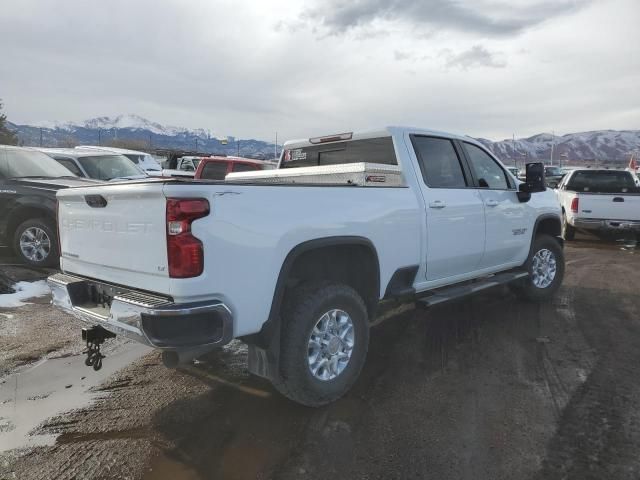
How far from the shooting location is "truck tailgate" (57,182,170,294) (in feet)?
8.90

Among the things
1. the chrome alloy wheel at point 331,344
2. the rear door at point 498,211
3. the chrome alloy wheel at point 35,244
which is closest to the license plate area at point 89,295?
the chrome alloy wheel at point 331,344

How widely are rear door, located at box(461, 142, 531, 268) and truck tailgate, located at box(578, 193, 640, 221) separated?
644cm

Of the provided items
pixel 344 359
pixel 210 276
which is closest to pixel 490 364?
pixel 344 359

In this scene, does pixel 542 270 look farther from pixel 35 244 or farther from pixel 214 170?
pixel 214 170

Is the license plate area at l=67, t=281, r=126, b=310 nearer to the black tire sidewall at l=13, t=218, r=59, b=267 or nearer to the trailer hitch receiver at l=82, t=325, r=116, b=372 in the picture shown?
the trailer hitch receiver at l=82, t=325, r=116, b=372

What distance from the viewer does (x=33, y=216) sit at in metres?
7.19

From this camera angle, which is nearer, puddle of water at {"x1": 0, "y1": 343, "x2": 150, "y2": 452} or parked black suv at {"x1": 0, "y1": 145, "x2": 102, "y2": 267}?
puddle of water at {"x1": 0, "y1": 343, "x2": 150, "y2": 452}

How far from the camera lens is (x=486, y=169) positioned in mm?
5273

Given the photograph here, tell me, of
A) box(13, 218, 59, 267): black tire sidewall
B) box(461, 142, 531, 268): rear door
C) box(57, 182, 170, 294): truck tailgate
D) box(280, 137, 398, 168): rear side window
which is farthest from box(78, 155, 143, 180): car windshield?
box(461, 142, 531, 268): rear door

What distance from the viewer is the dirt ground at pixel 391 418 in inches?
107

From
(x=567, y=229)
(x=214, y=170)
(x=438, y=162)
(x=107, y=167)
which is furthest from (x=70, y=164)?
(x=567, y=229)

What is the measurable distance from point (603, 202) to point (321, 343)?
9949 mm

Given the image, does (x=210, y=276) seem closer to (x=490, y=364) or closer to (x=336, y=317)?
(x=336, y=317)

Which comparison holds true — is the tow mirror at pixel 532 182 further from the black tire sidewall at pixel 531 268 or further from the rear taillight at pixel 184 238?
the rear taillight at pixel 184 238
